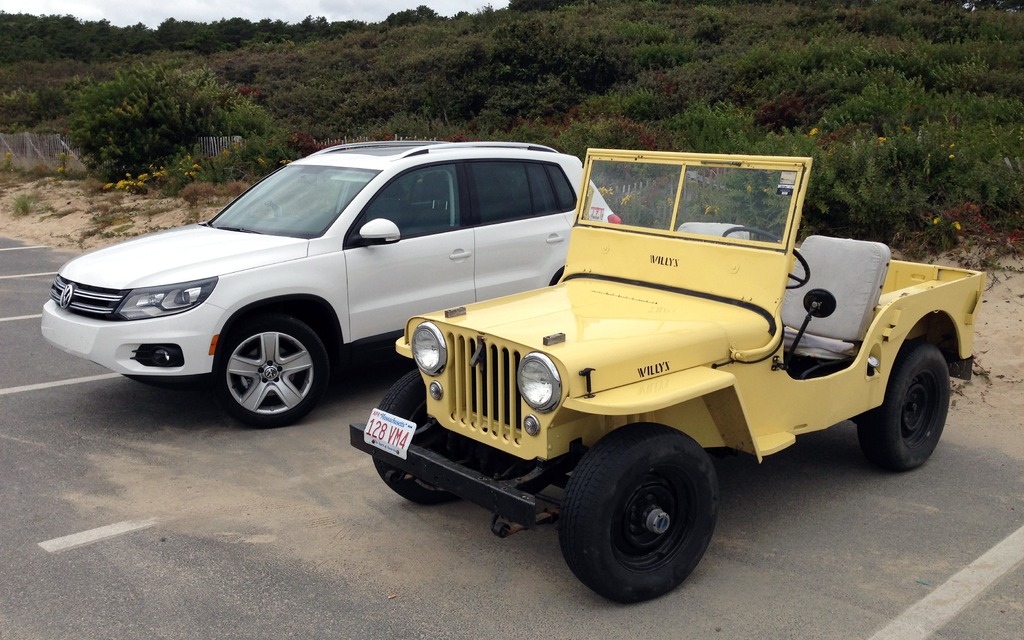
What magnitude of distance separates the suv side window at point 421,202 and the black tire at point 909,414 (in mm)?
3296

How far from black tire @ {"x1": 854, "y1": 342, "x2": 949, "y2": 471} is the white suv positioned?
2.98 metres

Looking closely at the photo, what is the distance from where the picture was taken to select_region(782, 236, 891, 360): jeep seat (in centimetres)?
516

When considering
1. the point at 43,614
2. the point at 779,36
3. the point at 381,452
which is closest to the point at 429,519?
the point at 381,452

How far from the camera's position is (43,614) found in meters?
3.83

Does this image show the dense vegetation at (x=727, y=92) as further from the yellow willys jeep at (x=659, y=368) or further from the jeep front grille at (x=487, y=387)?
the jeep front grille at (x=487, y=387)

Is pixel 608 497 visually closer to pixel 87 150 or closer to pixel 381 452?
pixel 381 452

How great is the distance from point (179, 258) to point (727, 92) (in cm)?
1530

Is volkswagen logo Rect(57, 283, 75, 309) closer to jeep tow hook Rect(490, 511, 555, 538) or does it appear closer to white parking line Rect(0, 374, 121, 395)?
white parking line Rect(0, 374, 121, 395)

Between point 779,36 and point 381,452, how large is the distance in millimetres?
22736

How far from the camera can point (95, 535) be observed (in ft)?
15.0

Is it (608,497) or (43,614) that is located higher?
(608,497)

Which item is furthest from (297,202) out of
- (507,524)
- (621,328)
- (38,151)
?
(38,151)

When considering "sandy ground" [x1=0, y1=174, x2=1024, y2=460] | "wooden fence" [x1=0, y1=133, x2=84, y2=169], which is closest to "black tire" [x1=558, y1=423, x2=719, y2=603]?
→ "sandy ground" [x1=0, y1=174, x2=1024, y2=460]

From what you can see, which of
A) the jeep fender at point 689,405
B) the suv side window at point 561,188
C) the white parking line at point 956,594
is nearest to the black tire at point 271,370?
the suv side window at point 561,188
